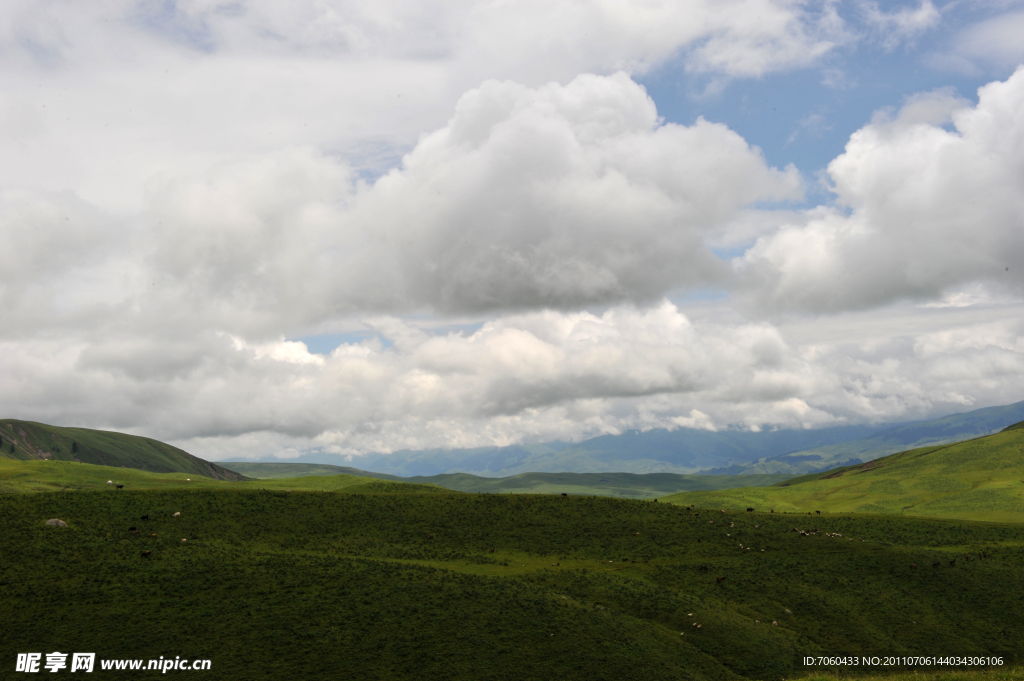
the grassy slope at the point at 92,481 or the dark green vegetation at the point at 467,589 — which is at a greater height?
the grassy slope at the point at 92,481

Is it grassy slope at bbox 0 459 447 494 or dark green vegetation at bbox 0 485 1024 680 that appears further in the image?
grassy slope at bbox 0 459 447 494

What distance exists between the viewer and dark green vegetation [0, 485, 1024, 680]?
5169cm

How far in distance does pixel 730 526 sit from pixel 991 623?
34.9 m

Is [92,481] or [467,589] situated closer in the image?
[467,589]

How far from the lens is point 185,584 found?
5900 cm

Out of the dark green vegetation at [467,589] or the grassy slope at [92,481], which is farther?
the grassy slope at [92,481]

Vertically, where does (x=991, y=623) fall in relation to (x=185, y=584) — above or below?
below

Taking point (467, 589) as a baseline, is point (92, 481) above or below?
above

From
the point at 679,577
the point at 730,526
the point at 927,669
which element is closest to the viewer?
the point at 927,669

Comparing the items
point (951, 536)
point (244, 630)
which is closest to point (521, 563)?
point (244, 630)

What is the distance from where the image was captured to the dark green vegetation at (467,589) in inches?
2035

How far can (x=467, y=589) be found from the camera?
62.8 m

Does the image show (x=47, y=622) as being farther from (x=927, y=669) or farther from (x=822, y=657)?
(x=927, y=669)

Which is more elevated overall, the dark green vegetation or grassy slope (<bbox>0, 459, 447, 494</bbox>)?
grassy slope (<bbox>0, 459, 447, 494</bbox>)
